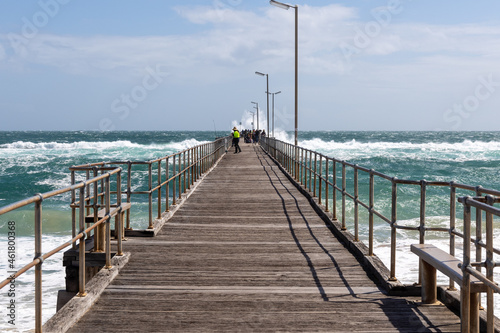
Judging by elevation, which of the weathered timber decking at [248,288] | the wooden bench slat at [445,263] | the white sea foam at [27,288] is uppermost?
the wooden bench slat at [445,263]

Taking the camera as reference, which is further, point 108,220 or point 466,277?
point 108,220

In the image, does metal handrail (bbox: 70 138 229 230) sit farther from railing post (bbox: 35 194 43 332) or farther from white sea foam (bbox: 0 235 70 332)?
white sea foam (bbox: 0 235 70 332)

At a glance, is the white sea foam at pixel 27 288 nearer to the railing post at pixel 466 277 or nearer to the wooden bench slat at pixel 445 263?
the wooden bench slat at pixel 445 263

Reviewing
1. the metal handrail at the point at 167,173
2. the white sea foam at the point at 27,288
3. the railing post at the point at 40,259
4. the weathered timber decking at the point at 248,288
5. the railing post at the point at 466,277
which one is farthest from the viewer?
the white sea foam at the point at 27,288

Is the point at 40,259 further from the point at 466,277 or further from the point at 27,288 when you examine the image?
the point at 27,288

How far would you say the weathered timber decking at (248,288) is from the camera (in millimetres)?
4734

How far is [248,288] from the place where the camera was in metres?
5.88

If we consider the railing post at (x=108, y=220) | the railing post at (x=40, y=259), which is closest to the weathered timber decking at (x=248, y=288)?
the railing post at (x=108, y=220)

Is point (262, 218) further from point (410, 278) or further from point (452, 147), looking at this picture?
point (452, 147)

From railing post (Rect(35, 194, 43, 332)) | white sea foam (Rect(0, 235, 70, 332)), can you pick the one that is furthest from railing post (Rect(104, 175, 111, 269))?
white sea foam (Rect(0, 235, 70, 332))

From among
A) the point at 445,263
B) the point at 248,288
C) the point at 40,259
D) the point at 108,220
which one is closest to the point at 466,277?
the point at 445,263

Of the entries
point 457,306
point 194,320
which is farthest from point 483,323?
point 194,320

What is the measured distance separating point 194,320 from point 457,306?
234cm

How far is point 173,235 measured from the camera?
9000mm
